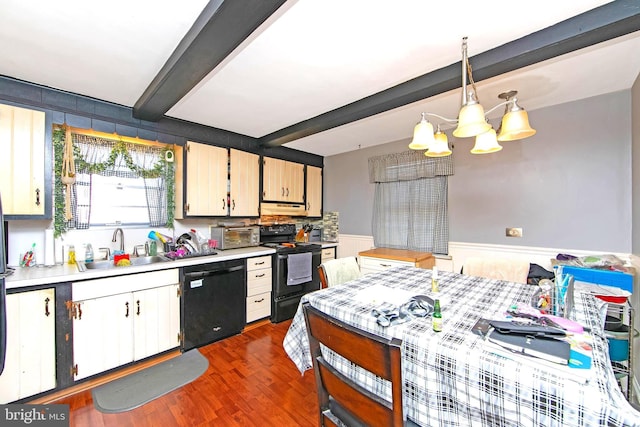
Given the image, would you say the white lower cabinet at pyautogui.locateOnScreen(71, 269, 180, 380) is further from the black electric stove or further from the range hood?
the range hood

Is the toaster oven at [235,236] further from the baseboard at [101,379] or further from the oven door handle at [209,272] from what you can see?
the baseboard at [101,379]

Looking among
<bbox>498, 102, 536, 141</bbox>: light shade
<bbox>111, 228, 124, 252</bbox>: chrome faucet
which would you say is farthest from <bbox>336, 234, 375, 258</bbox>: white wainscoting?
<bbox>111, 228, 124, 252</bbox>: chrome faucet

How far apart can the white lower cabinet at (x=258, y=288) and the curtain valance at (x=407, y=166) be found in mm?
1982

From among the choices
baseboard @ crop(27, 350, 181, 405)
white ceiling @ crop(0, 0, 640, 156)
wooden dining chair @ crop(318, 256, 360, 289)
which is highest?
white ceiling @ crop(0, 0, 640, 156)

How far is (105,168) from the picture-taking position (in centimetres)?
261

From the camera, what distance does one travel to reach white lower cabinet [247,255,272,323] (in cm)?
300

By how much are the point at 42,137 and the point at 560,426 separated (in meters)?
3.38

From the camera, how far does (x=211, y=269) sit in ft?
8.65

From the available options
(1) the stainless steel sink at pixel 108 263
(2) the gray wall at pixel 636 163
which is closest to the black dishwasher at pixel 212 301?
(1) the stainless steel sink at pixel 108 263

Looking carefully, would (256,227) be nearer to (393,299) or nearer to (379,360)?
(393,299)

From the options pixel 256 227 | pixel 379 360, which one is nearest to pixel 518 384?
pixel 379 360

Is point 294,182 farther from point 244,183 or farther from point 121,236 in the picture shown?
point 121,236

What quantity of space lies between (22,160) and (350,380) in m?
2.75

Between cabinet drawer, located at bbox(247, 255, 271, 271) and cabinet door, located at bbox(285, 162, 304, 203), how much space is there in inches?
43.8
